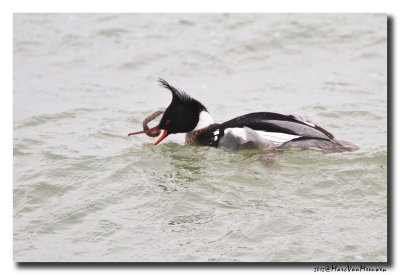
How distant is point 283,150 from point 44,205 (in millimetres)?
2982

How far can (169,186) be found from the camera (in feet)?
23.5

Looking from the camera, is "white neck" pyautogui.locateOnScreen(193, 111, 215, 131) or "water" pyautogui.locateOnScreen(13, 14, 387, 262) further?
"white neck" pyautogui.locateOnScreen(193, 111, 215, 131)

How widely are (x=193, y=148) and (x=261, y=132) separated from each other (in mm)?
1040

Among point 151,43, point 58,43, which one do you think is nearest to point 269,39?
point 151,43

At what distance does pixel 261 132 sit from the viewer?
7742 millimetres

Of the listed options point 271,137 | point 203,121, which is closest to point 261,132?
point 271,137

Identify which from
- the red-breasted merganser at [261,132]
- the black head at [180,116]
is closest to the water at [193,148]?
the red-breasted merganser at [261,132]

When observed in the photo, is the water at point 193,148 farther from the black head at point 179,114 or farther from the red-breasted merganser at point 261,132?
the black head at point 179,114

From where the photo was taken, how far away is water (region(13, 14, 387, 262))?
5.86 meters

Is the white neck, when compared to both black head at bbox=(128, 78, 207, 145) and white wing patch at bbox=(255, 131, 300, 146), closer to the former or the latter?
Result: black head at bbox=(128, 78, 207, 145)

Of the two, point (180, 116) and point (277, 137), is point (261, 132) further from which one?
point (180, 116)

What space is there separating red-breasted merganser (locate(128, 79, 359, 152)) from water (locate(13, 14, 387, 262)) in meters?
0.14

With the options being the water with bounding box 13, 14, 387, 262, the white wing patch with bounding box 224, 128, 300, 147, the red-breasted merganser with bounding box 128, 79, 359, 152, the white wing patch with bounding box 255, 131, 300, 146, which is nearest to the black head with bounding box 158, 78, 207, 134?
→ the red-breasted merganser with bounding box 128, 79, 359, 152

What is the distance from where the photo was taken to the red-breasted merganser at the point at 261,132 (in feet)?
25.2
